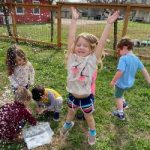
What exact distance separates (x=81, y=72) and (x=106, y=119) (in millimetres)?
1509

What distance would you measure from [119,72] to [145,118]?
114 centimetres

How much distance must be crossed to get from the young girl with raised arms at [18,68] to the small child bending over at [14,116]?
361mm

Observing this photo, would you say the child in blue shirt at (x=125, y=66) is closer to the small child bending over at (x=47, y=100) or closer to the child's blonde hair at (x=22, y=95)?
the small child bending over at (x=47, y=100)

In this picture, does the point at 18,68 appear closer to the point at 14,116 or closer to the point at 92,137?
the point at 14,116

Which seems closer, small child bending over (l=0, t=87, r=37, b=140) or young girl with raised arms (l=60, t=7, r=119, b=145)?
young girl with raised arms (l=60, t=7, r=119, b=145)

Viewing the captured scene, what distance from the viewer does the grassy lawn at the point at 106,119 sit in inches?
159

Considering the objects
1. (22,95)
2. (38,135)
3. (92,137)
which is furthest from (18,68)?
(92,137)

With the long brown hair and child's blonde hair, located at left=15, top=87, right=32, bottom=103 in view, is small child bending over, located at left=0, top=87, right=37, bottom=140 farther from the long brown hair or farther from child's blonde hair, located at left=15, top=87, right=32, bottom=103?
the long brown hair

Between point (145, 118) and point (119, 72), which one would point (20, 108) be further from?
point (145, 118)

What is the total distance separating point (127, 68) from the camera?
169 inches

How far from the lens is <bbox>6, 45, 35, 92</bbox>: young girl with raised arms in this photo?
415 centimetres

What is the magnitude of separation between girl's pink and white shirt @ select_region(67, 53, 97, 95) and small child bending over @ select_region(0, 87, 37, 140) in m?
0.78

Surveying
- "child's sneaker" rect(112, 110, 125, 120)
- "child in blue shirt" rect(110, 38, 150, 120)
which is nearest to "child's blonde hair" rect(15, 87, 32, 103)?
"child in blue shirt" rect(110, 38, 150, 120)

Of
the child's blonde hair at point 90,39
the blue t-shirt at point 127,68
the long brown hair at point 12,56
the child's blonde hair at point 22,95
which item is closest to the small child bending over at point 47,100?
the child's blonde hair at point 22,95
